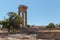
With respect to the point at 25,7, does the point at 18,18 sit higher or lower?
lower

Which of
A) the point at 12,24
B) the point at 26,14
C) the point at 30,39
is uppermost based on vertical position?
the point at 26,14

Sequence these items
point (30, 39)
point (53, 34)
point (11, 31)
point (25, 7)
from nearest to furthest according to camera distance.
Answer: point (30, 39) < point (53, 34) < point (11, 31) < point (25, 7)

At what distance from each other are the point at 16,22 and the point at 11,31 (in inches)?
66.0

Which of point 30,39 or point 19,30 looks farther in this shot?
point 19,30

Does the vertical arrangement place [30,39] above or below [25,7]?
below

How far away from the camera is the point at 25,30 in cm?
2952

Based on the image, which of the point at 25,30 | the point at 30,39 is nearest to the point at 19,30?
the point at 25,30

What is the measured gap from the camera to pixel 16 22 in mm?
27078

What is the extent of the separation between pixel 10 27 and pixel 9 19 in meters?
1.19

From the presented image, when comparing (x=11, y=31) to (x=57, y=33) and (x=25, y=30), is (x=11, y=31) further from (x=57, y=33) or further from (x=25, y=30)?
(x=57, y=33)

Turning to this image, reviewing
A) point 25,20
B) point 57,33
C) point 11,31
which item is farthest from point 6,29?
point 57,33

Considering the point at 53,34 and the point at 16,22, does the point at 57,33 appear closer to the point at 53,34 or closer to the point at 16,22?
the point at 53,34

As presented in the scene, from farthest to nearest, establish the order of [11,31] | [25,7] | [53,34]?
[25,7] → [11,31] → [53,34]

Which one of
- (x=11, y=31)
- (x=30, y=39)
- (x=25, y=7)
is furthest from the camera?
(x=25, y=7)
